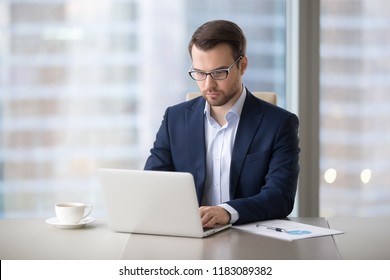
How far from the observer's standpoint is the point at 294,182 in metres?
2.70

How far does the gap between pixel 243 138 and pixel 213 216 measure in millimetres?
568

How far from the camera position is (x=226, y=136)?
2.86 meters

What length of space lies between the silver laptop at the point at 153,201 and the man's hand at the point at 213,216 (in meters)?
0.04

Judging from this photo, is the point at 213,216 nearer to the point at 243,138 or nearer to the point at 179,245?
the point at 179,245

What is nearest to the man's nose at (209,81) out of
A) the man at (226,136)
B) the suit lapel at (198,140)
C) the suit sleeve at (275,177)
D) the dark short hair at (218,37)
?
the man at (226,136)

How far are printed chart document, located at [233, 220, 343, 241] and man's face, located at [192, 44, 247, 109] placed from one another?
591 millimetres

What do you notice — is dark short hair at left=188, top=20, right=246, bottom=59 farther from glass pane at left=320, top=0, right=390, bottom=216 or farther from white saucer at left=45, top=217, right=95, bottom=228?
glass pane at left=320, top=0, right=390, bottom=216

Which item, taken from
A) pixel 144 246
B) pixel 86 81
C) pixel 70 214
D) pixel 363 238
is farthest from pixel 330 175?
pixel 144 246

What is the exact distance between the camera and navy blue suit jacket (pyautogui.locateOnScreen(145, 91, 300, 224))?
2691 mm

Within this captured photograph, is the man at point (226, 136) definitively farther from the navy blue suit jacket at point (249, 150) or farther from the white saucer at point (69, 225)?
the white saucer at point (69, 225)

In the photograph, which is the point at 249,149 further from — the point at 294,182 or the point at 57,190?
the point at 57,190
